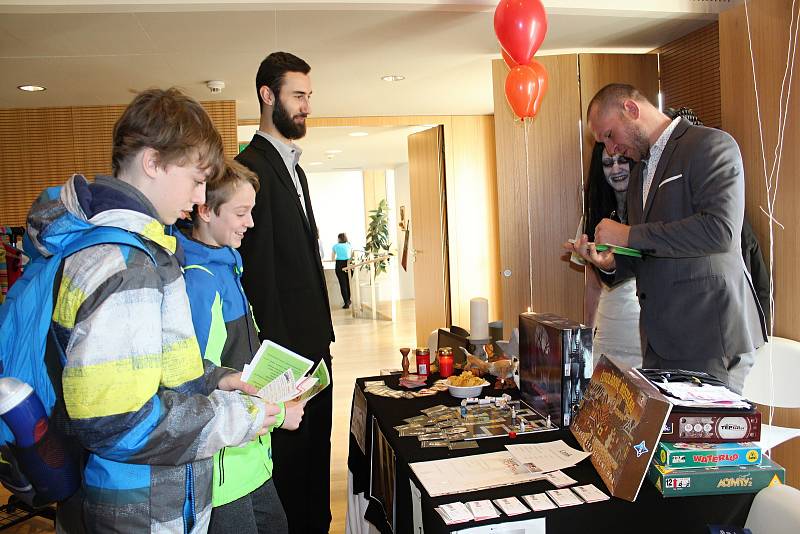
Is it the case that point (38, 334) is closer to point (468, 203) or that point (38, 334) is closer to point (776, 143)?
point (776, 143)

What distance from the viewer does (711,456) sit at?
1.32 metres

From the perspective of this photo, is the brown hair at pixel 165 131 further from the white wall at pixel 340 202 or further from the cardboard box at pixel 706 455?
the white wall at pixel 340 202

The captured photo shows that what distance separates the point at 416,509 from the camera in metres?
1.46

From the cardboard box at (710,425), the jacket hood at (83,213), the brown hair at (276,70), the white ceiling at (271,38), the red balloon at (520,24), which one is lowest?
the cardboard box at (710,425)

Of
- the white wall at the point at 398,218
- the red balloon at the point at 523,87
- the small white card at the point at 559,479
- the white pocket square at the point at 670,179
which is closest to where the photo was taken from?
the small white card at the point at 559,479

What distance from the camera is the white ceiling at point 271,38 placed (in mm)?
3301

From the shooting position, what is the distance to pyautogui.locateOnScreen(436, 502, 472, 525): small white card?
1240 mm

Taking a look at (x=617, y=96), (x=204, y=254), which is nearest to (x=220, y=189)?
(x=204, y=254)

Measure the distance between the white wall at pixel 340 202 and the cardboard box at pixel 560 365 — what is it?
44.1 ft

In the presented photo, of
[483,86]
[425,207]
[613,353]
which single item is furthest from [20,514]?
[425,207]

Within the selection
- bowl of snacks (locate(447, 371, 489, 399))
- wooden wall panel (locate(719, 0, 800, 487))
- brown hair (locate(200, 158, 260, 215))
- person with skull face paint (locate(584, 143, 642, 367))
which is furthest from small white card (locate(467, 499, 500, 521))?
wooden wall panel (locate(719, 0, 800, 487))

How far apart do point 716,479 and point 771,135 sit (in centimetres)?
218

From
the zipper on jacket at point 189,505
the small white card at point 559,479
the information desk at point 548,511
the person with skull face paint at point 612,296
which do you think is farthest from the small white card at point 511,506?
the person with skull face paint at point 612,296

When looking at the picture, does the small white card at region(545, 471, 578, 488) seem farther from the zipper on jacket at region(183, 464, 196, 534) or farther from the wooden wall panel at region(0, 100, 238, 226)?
the wooden wall panel at region(0, 100, 238, 226)
